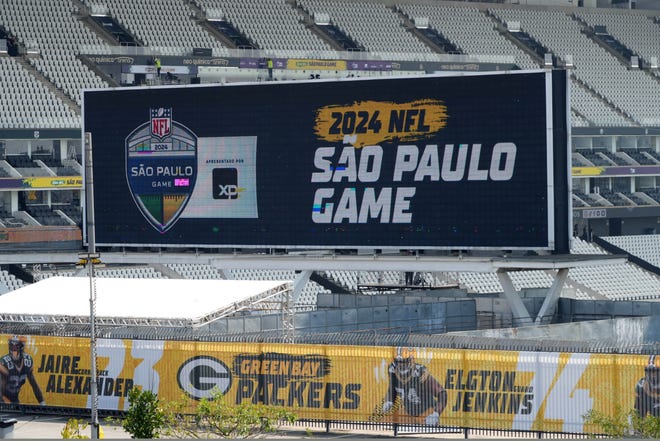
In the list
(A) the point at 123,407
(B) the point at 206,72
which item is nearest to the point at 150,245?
(A) the point at 123,407

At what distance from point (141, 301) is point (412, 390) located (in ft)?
29.0

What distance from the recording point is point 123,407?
29531 mm

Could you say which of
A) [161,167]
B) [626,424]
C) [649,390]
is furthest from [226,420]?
[161,167]

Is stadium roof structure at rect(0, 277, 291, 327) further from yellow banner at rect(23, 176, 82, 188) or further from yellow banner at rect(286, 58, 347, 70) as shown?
yellow banner at rect(286, 58, 347, 70)

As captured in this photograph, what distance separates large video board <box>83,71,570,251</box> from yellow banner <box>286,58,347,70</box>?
26938mm

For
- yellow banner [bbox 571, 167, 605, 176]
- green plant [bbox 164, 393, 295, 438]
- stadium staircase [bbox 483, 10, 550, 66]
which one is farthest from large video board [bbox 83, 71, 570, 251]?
stadium staircase [bbox 483, 10, 550, 66]

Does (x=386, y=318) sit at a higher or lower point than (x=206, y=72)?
lower

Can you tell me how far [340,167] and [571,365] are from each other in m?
17.0

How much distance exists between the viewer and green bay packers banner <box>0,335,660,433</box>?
25516 millimetres

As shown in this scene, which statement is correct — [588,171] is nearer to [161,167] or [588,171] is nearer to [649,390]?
[161,167]

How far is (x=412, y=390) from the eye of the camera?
27.1 meters

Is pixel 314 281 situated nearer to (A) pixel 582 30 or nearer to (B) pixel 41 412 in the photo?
(B) pixel 41 412

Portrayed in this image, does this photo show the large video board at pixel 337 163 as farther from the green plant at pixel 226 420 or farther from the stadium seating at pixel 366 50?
the green plant at pixel 226 420

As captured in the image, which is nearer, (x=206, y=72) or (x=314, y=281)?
(x=314, y=281)
